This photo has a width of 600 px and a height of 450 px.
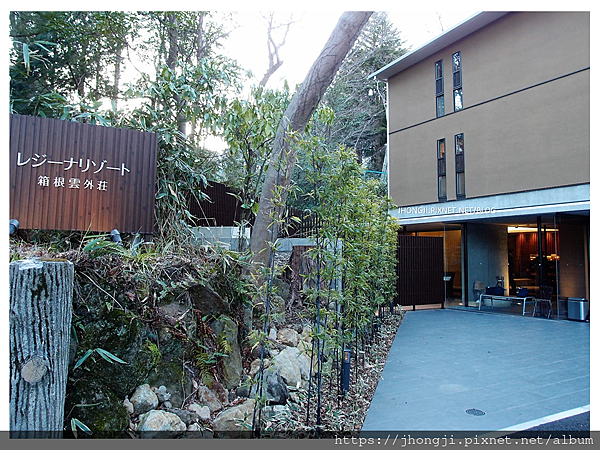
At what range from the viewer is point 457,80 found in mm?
12844

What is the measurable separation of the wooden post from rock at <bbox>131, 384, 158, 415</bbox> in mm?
557

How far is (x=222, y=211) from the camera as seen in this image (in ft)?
35.2

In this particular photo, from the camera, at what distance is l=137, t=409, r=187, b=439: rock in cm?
286

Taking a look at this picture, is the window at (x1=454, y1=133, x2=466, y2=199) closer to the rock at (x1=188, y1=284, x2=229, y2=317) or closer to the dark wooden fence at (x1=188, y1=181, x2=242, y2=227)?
the dark wooden fence at (x1=188, y1=181, x2=242, y2=227)

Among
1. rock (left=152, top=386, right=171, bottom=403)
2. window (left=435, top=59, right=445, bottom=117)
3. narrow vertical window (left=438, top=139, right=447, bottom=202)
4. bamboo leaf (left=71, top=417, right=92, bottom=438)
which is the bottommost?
bamboo leaf (left=71, top=417, right=92, bottom=438)

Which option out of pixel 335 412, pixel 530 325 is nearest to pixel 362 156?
pixel 530 325

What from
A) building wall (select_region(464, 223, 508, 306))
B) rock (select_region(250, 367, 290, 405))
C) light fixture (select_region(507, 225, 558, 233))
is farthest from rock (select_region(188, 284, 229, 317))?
light fixture (select_region(507, 225, 558, 233))

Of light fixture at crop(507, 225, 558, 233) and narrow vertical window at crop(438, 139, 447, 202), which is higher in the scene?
narrow vertical window at crop(438, 139, 447, 202)

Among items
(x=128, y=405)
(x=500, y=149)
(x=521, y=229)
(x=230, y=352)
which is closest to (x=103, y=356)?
(x=128, y=405)

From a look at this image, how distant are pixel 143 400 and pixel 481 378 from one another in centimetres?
405

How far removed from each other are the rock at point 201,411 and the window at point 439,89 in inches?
480

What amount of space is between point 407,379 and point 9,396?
414 centimetres

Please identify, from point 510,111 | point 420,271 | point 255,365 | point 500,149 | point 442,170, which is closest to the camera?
point 255,365

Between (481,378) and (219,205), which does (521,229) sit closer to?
(219,205)
